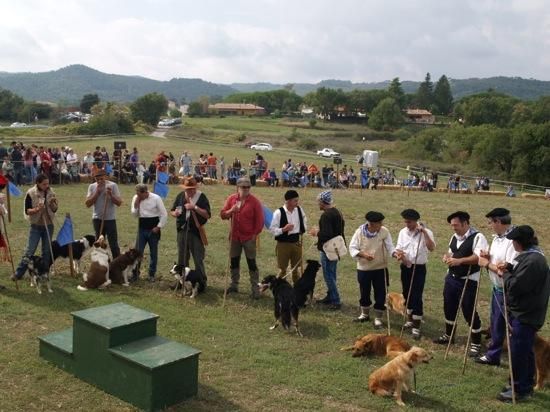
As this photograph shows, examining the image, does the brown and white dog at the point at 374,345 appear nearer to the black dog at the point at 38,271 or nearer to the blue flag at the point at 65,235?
the black dog at the point at 38,271

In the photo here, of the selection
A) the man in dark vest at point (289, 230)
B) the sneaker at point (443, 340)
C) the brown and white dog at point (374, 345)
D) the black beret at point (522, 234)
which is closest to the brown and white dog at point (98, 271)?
the man in dark vest at point (289, 230)

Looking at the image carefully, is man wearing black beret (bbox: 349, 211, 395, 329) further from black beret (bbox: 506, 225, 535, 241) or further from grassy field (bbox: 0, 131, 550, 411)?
black beret (bbox: 506, 225, 535, 241)

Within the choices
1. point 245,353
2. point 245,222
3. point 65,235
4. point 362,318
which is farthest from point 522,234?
point 65,235

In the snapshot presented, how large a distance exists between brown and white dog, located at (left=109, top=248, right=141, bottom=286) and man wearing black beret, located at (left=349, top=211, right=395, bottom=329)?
4125 millimetres

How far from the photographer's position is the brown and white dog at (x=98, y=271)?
9.71 m

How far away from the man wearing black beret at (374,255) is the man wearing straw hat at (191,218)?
2.80 metres

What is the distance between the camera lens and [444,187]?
3566 cm

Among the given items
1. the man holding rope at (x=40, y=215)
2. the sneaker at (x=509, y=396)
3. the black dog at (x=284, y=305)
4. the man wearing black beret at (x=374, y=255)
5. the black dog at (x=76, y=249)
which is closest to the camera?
the sneaker at (x=509, y=396)

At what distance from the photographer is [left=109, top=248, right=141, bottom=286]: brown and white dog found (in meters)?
10.0

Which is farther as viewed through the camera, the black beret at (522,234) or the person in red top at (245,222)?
the person in red top at (245,222)

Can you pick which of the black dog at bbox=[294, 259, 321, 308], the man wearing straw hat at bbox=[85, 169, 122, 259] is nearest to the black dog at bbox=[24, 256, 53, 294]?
the man wearing straw hat at bbox=[85, 169, 122, 259]

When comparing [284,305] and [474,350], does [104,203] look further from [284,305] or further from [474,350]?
[474,350]

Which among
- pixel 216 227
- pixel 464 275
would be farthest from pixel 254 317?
pixel 216 227

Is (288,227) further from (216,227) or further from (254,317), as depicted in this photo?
(216,227)
